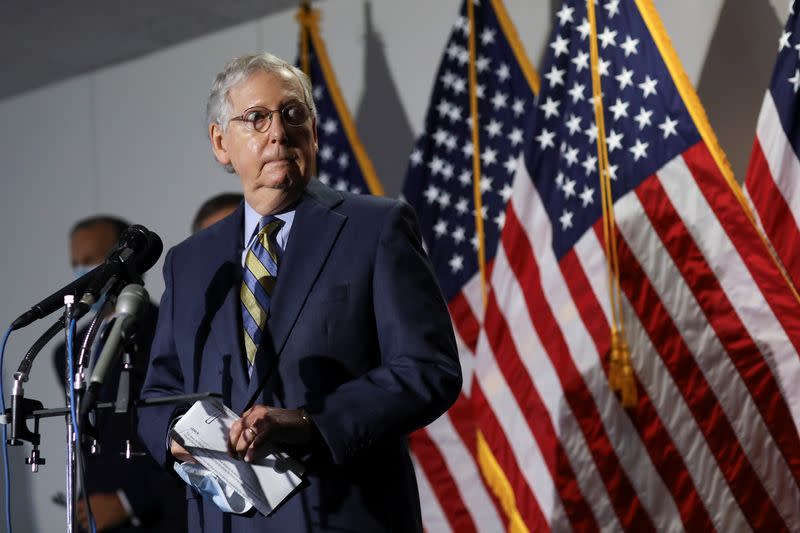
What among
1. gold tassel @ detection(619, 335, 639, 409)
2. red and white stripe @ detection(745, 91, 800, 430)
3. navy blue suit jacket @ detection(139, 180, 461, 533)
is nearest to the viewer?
navy blue suit jacket @ detection(139, 180, 461, 533)

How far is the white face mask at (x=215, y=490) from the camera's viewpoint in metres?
1.51

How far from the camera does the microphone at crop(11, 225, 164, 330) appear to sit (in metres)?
1.40

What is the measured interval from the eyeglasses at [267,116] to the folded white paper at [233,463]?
0.49 m

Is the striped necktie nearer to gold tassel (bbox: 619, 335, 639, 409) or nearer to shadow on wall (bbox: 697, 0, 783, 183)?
gold tassel (bbox: 619, 335, 639, 409)

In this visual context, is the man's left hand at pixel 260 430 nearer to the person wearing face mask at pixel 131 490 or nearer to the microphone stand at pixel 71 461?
the microphone stand at pixel 71 461

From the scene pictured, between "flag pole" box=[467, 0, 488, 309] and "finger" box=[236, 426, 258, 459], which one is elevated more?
"flag pole" box=[467, 0, 488, 309]

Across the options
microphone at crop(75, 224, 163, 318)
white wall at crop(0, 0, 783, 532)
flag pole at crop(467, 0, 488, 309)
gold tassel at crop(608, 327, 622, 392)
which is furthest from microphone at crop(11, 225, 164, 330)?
white wall at crop(0, 0, 783, 532)

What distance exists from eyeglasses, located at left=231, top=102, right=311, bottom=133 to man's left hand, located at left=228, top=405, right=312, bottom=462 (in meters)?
0.50

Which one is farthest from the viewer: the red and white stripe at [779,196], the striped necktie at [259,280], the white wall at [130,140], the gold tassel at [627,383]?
the white wall at [130,140]

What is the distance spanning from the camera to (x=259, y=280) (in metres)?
1.63

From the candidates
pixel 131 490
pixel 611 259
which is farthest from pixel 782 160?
pixel 131 490

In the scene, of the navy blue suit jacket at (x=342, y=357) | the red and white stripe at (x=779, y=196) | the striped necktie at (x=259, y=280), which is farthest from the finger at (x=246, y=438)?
the red and white stripe at (x=779, y=196)

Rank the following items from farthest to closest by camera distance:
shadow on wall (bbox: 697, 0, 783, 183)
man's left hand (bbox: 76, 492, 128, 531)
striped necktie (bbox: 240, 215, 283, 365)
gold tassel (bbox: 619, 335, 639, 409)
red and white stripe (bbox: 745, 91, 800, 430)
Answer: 1. shadow on wall (bbox: 697, 0, 783, 183)
2. gold tassel (bbox: 619, 335, 639, 409)
3. red and white stripe (bbox: 745, 91, 800, 430)
4. man's left hand (bbox: 76, 492, 128, 531)
5. striped necktie (bbox: 240, 215, 283, 365)

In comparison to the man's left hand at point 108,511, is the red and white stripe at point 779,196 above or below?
above
